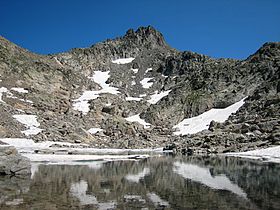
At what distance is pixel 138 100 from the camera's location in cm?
13862

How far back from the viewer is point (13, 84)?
3829 inches

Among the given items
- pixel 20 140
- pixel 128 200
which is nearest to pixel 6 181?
pixel 128 200

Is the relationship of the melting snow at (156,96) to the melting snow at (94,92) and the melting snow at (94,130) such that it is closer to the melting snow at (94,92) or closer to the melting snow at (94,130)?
the melting snow at (94,92)

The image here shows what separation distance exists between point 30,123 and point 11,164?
50.7 meters

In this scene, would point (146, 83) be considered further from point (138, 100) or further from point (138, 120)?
point (138, 120)

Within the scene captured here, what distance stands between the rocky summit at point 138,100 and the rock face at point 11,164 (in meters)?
40.2

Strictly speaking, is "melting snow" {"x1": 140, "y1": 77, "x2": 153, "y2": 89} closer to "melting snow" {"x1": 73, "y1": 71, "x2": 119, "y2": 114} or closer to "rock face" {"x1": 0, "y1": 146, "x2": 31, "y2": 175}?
"melting snow" {"x1": 73, "y1": 71, "x2": 119, "y2": 114}

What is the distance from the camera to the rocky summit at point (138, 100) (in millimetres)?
69375

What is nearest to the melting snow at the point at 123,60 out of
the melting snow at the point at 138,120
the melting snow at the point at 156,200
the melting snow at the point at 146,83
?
the melting snow at the point at 146,83

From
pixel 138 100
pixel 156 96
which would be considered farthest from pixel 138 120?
pixel 156 96

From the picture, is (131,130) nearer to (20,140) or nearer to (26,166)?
(20,140)

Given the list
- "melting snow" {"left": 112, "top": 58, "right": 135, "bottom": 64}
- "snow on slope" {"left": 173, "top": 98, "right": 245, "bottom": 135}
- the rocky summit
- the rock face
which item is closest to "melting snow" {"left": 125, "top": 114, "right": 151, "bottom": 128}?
the rocky summit

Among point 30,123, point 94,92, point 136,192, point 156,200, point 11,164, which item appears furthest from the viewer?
point 94,92

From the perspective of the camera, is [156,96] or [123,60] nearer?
[156,96]
